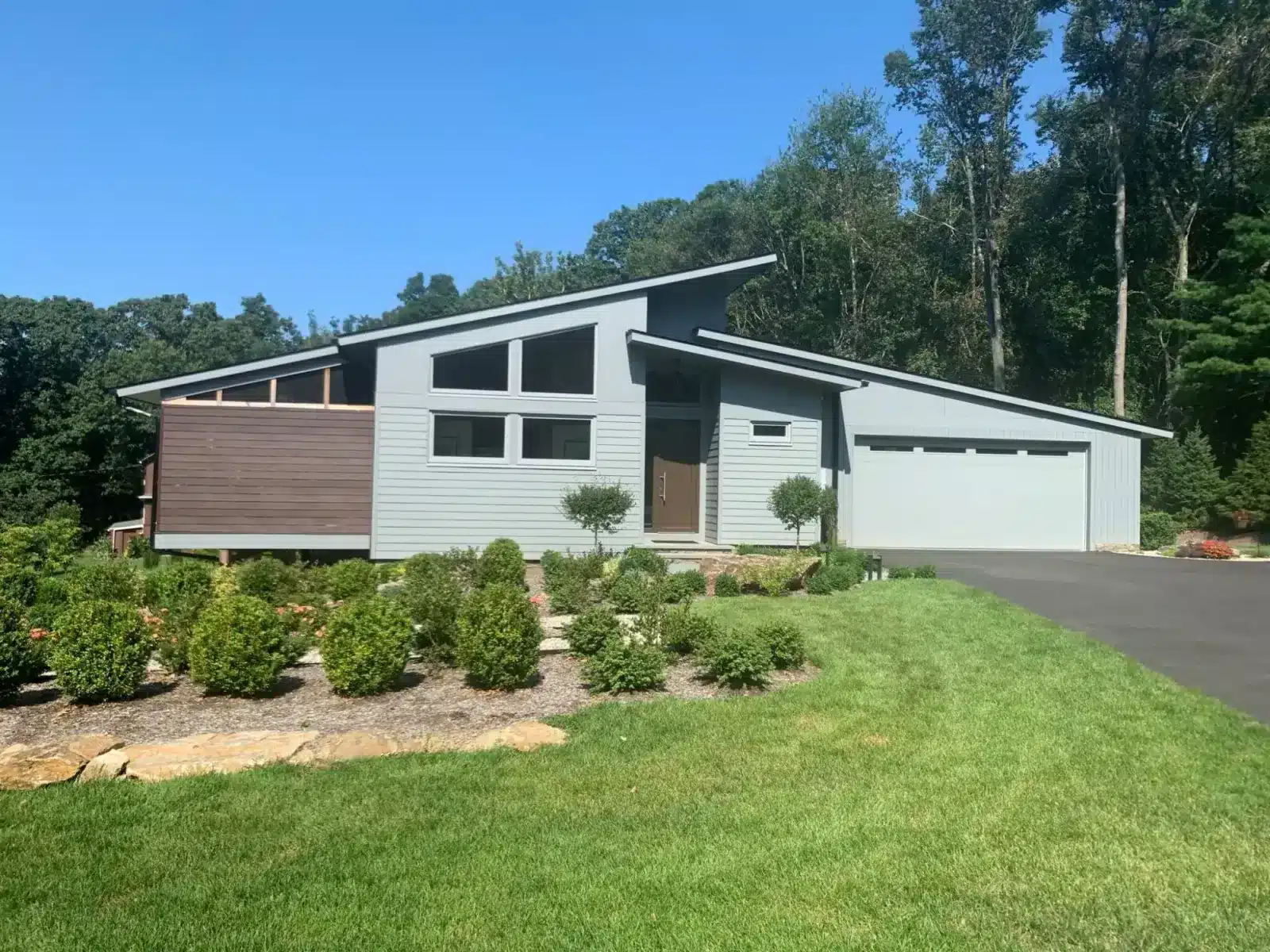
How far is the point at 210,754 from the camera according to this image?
503 centimetres

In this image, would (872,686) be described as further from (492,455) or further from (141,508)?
(141,508)

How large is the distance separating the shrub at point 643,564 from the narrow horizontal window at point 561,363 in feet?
14.5

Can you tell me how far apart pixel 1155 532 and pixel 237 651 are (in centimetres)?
1795

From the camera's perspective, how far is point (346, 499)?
1583cm

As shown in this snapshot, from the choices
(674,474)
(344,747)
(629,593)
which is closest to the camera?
(344,747)

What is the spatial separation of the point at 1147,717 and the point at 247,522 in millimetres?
13419

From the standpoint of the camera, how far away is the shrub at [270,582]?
994 centimetres

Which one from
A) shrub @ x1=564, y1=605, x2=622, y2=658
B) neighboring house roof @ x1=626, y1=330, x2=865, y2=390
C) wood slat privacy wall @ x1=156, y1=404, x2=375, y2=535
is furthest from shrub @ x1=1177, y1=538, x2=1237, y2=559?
wood slat privacy wall @ x1=156, y1=404, x2=375, y2=535

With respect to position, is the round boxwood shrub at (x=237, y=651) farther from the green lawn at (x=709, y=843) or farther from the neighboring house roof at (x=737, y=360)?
the neighboring house roof at (x=737, y=360)

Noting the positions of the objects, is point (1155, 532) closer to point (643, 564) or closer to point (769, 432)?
point (769, 432)

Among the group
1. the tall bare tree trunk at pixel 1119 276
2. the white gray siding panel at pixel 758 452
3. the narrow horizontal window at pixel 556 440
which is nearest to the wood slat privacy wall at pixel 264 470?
the narrow horizontal window at pixel 556 440

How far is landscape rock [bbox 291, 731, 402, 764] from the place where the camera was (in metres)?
5.07

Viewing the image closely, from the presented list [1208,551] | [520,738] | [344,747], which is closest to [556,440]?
[520,738]

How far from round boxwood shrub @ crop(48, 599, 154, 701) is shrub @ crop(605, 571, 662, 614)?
4320 mm
